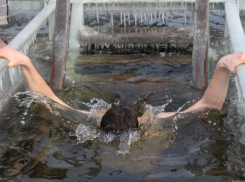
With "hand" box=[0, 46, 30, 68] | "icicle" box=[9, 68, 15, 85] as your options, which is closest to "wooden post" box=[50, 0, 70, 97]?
"icicle" box=[9, 68, 15, 85]

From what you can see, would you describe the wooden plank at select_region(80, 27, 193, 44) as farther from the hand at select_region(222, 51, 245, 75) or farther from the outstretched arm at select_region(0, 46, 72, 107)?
the hand at select_region(222, 51, 245, 75)

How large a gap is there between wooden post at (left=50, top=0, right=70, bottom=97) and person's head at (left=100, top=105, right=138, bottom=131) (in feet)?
4.46

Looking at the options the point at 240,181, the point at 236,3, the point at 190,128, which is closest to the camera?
the point at 240,181

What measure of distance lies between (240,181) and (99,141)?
4.29ft

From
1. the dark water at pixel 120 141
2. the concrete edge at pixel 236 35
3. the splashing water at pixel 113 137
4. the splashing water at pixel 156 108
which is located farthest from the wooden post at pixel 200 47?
the splashing water at pixel 113 137

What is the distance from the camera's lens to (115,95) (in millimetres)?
4074

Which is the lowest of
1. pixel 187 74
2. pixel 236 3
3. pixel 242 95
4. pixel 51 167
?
pixel 51 167

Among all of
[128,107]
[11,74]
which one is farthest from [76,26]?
[128,107]

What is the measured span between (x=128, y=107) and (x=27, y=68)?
1.18 meters

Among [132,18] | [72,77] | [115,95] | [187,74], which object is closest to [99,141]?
[115,95]

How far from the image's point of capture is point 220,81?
3002mm

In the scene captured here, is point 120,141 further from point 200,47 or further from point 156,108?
point 200,47

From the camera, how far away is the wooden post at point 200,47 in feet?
13.1

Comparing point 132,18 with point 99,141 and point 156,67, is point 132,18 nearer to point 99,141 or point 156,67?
point 156,67
